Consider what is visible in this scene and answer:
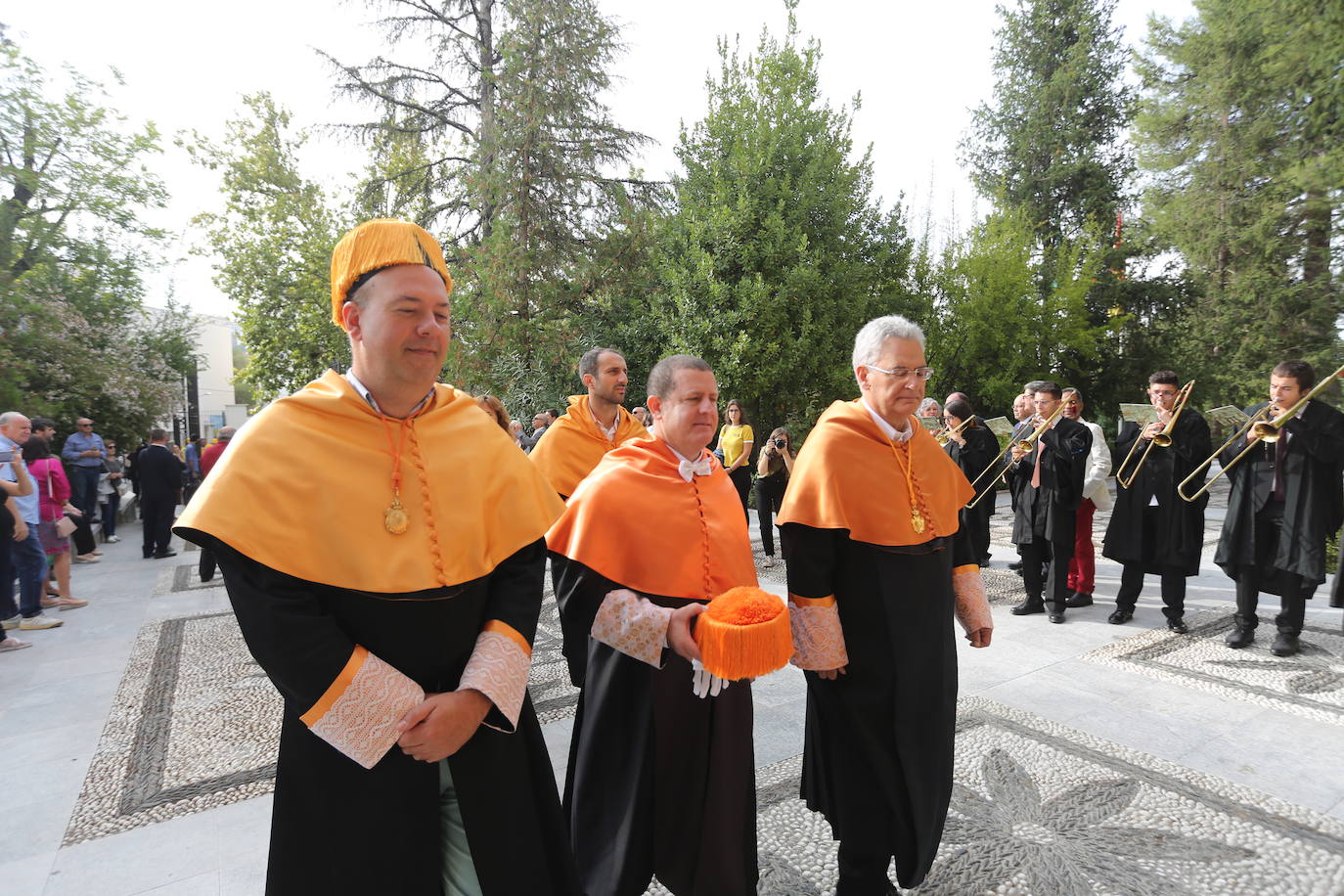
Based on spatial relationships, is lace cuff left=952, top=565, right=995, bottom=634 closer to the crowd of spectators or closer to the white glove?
the white glove

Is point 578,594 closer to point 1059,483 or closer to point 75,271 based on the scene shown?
point 1059,483

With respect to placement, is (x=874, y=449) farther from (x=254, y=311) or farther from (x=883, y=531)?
(x=254, y=311)

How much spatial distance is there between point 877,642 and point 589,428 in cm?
266

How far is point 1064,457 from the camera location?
6.56 meters

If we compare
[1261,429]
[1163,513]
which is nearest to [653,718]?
[1261,429]

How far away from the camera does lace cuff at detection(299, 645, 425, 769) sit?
149 cm

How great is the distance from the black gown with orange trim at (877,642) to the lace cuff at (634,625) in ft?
2.12

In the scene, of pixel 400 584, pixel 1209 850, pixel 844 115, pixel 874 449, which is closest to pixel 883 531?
pixel 874 449

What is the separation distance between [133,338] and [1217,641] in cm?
2306

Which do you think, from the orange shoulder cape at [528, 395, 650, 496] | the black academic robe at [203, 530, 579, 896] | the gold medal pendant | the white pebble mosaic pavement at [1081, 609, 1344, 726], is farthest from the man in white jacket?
the gold medal pendant

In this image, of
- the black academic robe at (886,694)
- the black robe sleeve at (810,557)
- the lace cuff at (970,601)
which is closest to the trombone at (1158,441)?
the lace cuff at (970,601)

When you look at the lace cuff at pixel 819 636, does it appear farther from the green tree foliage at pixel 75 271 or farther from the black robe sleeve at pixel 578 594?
the green tree foliage at pixel 75 271

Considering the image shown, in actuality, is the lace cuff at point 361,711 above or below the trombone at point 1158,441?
below

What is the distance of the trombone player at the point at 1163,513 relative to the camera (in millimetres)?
6082
